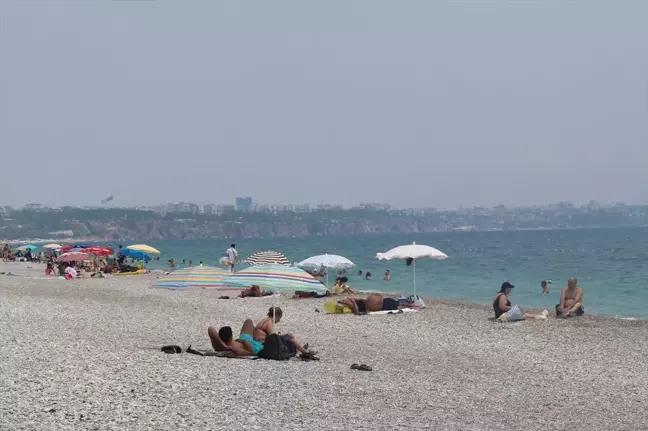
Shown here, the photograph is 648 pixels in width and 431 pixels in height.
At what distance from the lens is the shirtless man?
2017 centimetres

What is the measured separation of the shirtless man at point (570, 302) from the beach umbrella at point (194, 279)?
354 inches

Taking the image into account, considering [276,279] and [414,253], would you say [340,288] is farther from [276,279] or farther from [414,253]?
[276,279]

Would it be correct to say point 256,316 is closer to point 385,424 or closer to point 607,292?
point 385,424

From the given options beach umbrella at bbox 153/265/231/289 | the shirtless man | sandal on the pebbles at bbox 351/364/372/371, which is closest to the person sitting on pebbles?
the shirtless man

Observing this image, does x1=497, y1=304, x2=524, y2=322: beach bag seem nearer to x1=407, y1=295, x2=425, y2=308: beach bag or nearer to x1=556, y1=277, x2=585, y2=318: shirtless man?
x1=556, y1=277, x2=585, y2=318: shirtless man

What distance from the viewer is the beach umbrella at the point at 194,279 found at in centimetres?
1638

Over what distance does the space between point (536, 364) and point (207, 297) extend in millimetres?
15690

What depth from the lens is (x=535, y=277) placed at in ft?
160

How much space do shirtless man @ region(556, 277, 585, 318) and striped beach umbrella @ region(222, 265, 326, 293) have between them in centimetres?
845

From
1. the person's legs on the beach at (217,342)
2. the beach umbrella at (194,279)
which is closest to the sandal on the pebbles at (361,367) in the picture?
the person's legs on the beach at (217,342)

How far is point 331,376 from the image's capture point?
35.3 ft

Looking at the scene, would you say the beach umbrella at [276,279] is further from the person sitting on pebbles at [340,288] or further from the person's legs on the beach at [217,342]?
the person sitting on pebbles at [340,288]

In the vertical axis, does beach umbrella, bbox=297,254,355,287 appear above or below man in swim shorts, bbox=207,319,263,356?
above

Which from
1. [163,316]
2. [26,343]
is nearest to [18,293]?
[163,316]
